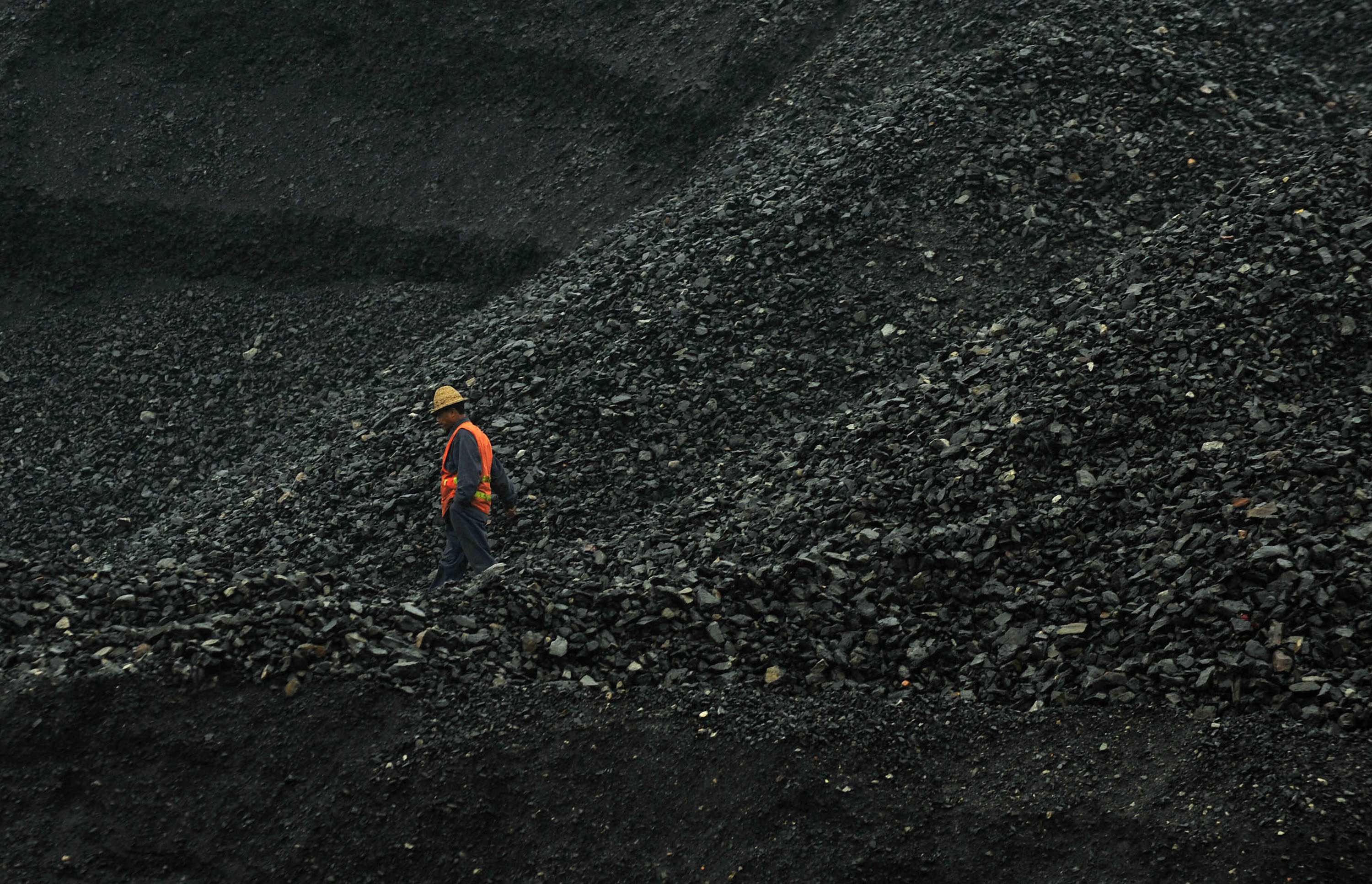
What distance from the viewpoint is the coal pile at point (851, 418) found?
6684mm

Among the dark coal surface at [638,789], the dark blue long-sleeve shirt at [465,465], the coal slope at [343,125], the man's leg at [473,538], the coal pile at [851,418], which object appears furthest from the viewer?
the coal slope at [343,125]

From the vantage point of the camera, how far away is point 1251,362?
8180 mm

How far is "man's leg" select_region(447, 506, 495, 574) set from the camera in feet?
28.2

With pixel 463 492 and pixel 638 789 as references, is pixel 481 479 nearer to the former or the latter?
pixel 463 492

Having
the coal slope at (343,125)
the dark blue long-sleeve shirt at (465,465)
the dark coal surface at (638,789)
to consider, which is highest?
the coal slope at (343,125)

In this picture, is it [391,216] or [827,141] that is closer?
[827,141]

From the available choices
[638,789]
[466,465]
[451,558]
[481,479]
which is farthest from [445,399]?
[638,789]

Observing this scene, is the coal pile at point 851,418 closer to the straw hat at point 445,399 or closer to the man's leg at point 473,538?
the man's leg at point 473,538

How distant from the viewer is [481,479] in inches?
336

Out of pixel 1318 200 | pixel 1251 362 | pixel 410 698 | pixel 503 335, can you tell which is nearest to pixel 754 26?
pixel 503 335

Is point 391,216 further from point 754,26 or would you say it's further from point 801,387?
point 801,387

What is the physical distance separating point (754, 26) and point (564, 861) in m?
12.9

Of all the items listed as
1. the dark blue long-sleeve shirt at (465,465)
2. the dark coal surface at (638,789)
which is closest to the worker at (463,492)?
the dark blue long-sleeve shirt at (465,465)

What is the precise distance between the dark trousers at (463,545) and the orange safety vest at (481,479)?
0.06 meters
